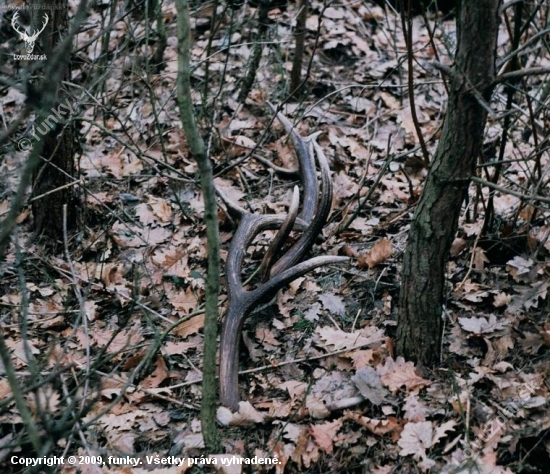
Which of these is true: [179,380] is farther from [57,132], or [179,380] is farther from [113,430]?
[57,132]

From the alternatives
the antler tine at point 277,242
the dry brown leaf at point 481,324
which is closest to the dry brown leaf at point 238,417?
the antler tine at point 277,242

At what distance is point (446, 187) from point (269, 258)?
1230 millimetres

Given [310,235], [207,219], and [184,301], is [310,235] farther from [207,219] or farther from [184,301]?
[207,219]

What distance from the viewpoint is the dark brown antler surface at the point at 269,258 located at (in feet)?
11.5

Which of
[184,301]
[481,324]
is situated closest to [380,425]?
[481,324]

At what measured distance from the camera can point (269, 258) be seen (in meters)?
3.88

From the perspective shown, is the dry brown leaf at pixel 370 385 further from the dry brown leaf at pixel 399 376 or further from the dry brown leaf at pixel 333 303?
the dry brown leaf at pixel 333 303

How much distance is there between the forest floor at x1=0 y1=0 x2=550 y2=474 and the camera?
3193 millimetres

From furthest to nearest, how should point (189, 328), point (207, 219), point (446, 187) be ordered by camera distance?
point (189, 328) < point (446, 187) < point (207, 219)

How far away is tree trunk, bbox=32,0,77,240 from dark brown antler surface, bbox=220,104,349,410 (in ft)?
3.99

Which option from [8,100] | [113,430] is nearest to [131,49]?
[8,100]

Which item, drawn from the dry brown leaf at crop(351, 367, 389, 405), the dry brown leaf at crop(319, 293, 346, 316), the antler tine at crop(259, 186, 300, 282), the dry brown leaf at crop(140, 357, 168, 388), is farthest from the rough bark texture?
the dry brown leaf at crop(140, 357, 168, 388)

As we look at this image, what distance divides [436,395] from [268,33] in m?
4.44

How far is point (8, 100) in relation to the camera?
6.30m
